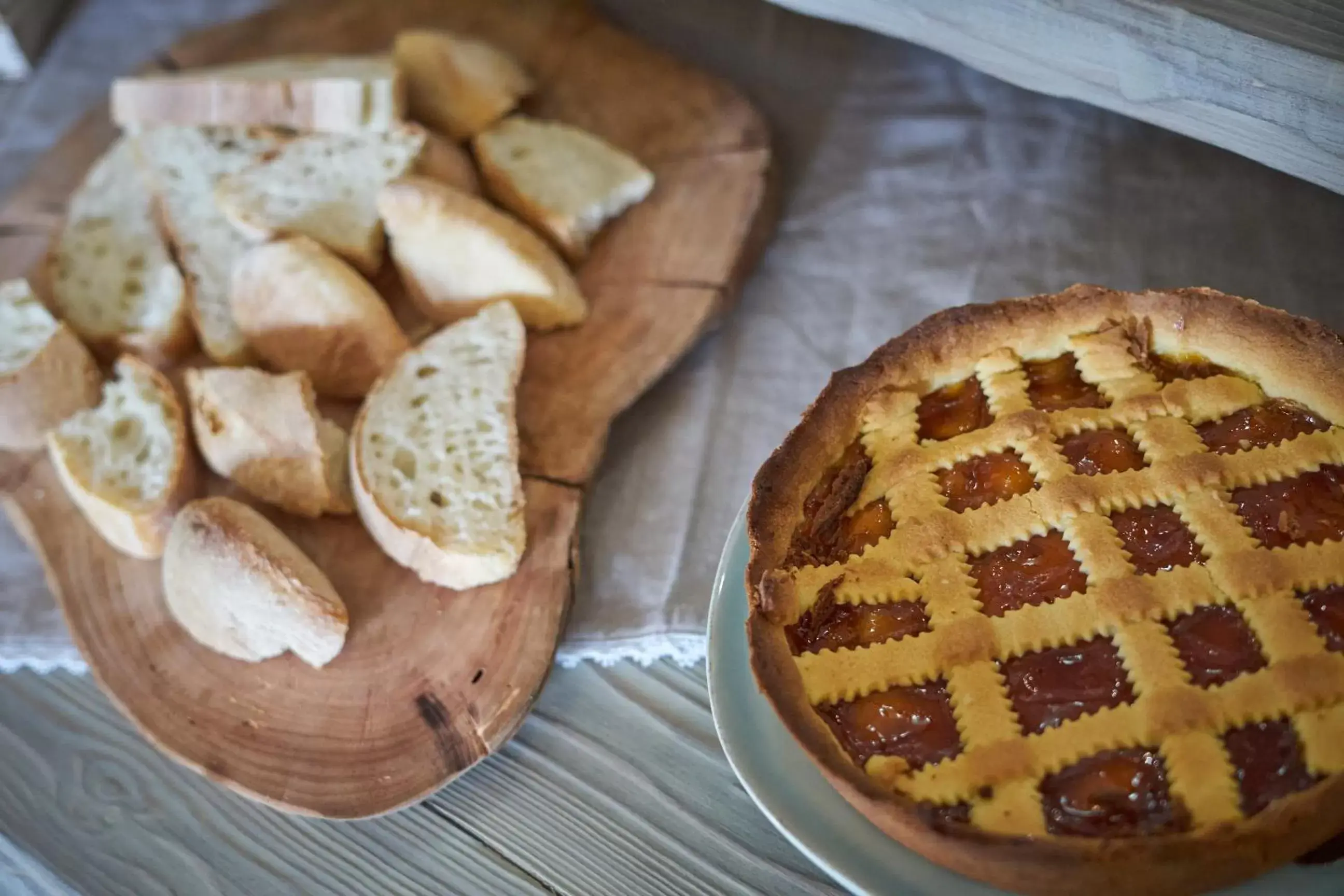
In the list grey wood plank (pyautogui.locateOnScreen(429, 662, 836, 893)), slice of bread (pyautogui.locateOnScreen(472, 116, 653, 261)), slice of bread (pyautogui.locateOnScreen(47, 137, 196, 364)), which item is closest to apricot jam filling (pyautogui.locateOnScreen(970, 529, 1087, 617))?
grey wood plank (pyautogui.locateOnScreen(429, 662, 836, 893))

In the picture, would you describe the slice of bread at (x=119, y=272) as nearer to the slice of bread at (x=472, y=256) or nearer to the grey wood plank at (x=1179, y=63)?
the slice of bread at (x=472, y=256)

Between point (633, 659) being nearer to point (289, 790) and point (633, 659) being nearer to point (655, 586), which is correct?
point (655, 586)

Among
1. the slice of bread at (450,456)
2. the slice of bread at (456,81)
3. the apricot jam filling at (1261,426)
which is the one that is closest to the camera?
the apricot jam filling at (1261,426)

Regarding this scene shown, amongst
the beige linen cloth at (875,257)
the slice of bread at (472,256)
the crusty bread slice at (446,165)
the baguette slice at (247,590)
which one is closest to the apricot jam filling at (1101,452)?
the beige linen cloth at (875,257)

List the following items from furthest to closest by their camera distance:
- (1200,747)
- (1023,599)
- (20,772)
Result: (20,772) → (1023,599) → (1200,747)

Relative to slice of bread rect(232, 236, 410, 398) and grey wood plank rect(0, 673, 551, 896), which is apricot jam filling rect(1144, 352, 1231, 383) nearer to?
grey wood plank rect(0, 673, 551, 896)

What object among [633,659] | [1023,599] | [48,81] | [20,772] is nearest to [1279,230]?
[1023,599]
